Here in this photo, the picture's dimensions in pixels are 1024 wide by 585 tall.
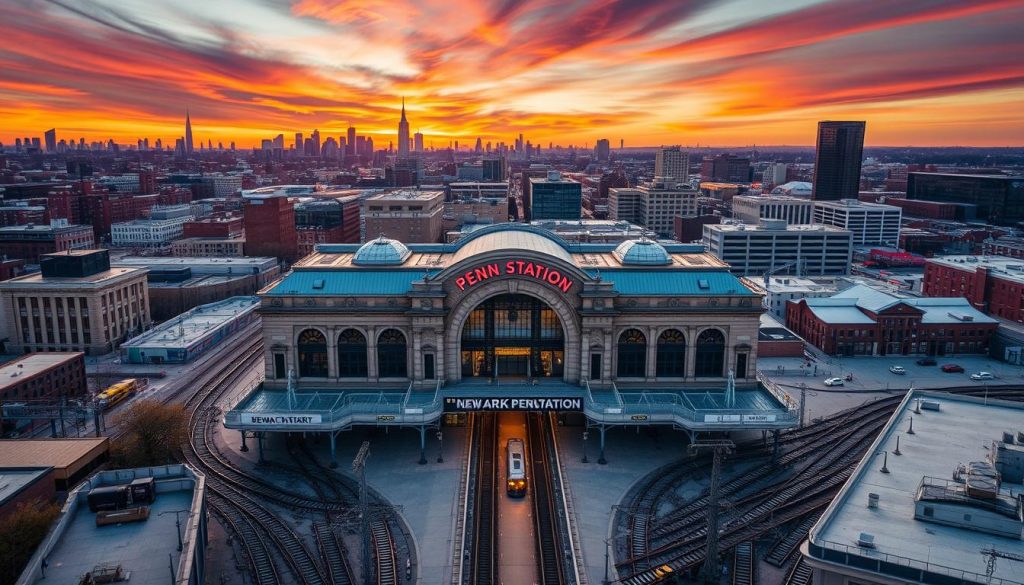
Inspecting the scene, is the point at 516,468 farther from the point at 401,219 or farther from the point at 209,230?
the point at 209,230

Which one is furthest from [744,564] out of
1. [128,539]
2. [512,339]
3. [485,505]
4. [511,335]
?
[128,539]

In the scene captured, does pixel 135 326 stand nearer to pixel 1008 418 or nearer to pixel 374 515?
pixel 374 515

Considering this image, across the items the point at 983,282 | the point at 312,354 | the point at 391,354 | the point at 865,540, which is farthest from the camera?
the point at 983,282

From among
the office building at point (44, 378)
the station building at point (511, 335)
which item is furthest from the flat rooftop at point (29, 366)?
the station building at point (511, 335)

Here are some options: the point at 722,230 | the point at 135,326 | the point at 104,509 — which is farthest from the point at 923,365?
the point at 135,326

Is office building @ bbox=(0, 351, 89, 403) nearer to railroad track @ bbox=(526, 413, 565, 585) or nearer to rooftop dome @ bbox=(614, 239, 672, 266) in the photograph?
railroad track @ bbox=(526, 413, 565, 585)

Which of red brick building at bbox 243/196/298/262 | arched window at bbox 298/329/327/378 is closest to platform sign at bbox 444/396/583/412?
arched window at bbox 298/329/327/378

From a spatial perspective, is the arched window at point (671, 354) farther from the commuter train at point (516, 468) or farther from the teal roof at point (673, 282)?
the commuter train at point (516, 468)
